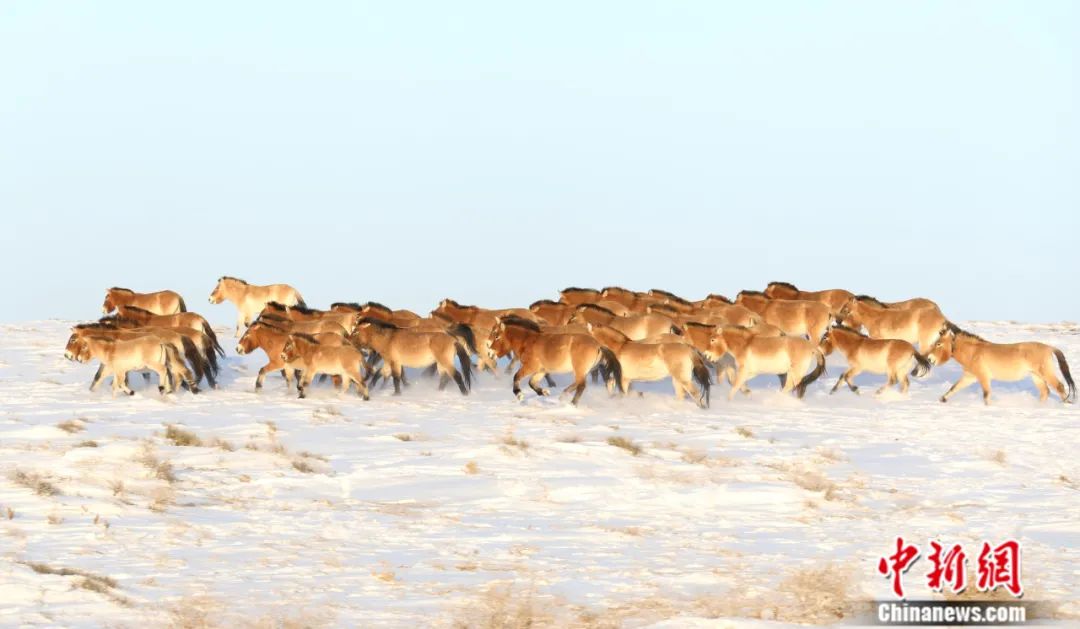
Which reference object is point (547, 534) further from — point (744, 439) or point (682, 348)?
point (682, 348)

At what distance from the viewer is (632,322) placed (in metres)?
22.0

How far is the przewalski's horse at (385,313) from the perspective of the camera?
2167 cm

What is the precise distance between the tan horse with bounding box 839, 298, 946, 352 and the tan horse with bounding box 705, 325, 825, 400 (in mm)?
4003

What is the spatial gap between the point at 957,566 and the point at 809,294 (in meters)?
16.9

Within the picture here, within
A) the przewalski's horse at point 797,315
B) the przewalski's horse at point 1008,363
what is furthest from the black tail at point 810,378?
the przewalski's horse at point 797,315

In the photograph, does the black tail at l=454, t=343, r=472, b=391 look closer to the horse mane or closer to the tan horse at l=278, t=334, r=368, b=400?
the horse mane

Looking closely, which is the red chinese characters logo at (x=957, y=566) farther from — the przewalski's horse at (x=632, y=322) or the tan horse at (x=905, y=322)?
the tan horse at (x=905, y=322)

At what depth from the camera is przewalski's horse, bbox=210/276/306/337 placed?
27.2m

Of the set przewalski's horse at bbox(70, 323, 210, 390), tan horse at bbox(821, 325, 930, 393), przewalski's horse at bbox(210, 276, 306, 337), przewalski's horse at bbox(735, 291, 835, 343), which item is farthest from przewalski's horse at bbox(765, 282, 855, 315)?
przewalski's horse at bbox(70, 323, 210, 390)

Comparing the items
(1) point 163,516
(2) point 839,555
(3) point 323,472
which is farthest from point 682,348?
(1) point 163,516

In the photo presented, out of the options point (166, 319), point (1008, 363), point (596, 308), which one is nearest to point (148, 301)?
point (166, 319)

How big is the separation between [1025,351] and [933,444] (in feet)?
16.3

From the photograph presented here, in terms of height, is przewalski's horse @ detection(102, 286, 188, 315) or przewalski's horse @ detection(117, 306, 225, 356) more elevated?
przewalski's horse @ detection(102, 286, 188, 315)

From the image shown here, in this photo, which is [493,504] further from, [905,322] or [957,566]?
[905,322]
